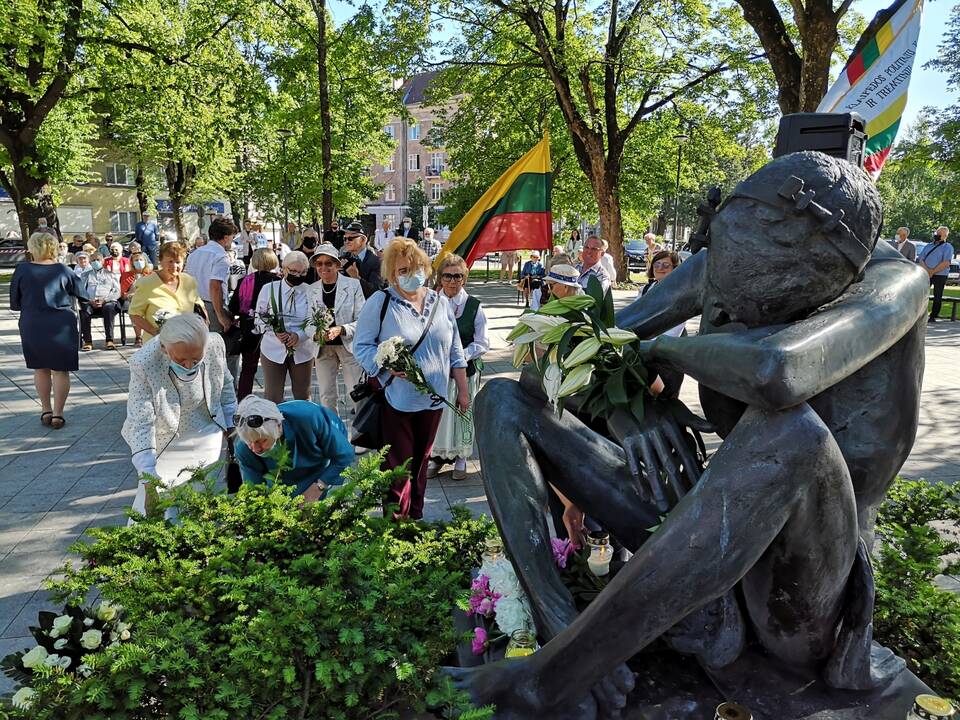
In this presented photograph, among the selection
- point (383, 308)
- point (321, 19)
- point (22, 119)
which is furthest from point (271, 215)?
point (383, 308)

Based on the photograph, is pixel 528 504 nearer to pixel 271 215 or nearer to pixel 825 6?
pixel 825 6

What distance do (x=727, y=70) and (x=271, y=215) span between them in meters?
28.3

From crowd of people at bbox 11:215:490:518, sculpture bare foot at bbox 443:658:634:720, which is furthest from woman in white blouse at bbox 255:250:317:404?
sculpture bare foot at bbox 443:658:634:720

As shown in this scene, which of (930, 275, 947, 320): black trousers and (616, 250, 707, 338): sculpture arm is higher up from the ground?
(616, 250, 707, 338): sculpture arm

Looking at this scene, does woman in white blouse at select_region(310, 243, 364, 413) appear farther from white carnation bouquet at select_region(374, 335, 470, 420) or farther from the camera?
white carnation bouquet at select_region(374, 335, 470, 420)

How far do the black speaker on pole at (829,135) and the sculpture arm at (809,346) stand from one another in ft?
1.43

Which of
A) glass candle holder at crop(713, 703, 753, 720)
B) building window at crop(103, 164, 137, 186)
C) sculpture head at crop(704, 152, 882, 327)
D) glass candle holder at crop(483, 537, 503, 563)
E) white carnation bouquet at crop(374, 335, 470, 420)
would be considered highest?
building window at crop(103, 164, 137, 186)

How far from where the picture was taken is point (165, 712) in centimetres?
212

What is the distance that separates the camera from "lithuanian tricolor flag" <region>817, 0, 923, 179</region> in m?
6.62

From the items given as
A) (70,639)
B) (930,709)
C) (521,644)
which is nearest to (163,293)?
(70,639)

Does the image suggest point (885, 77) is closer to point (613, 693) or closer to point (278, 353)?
point (278, 353)

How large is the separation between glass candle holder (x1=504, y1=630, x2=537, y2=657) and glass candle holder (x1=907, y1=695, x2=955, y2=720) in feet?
3.52

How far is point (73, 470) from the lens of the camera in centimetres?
638

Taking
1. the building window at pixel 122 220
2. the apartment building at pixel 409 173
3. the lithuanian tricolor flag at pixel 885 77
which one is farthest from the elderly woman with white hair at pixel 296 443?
the apartment building at pixel 409 173
